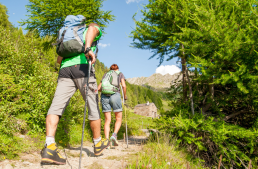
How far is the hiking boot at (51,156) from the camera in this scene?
1922 mm

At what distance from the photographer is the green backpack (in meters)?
3.97

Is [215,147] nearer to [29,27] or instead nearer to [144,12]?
[144,12]

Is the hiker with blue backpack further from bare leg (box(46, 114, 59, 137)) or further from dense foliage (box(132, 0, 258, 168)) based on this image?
dense foliage (box(132, 0, 258, 168))

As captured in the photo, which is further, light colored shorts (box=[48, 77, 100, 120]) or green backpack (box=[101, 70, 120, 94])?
green backpack (box=[101, 70, 120, 94])

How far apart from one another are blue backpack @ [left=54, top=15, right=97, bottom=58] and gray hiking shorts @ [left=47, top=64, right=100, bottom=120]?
0.41 m

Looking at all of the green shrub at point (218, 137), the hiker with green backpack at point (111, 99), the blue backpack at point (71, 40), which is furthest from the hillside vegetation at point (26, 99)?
the green shrub at point (218, 137)

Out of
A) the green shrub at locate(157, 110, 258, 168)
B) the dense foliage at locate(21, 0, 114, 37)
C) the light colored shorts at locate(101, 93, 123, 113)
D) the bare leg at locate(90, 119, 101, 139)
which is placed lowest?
the green shrub at locate(157, 110, 258, 168)

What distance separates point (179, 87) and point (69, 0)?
9.66m

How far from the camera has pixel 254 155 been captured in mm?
3387

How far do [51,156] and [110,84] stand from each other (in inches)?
90.8

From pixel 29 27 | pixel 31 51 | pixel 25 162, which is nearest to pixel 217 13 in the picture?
pixel 25 162

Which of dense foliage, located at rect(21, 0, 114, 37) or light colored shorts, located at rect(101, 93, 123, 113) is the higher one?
dense foliage, located at rect(21, 0, 114, 37)

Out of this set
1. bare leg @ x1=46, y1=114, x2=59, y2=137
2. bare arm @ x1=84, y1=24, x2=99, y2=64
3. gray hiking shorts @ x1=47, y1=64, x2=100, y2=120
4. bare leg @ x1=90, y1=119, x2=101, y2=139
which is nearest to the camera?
bare leg @ x1=46, y1=114, x2=59, y2=137

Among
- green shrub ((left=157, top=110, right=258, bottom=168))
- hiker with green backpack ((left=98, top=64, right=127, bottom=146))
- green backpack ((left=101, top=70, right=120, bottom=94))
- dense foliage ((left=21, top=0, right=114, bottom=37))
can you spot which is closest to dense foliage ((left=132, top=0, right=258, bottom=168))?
green shrub ((left=157, top=110, right=258, bottom=168))
